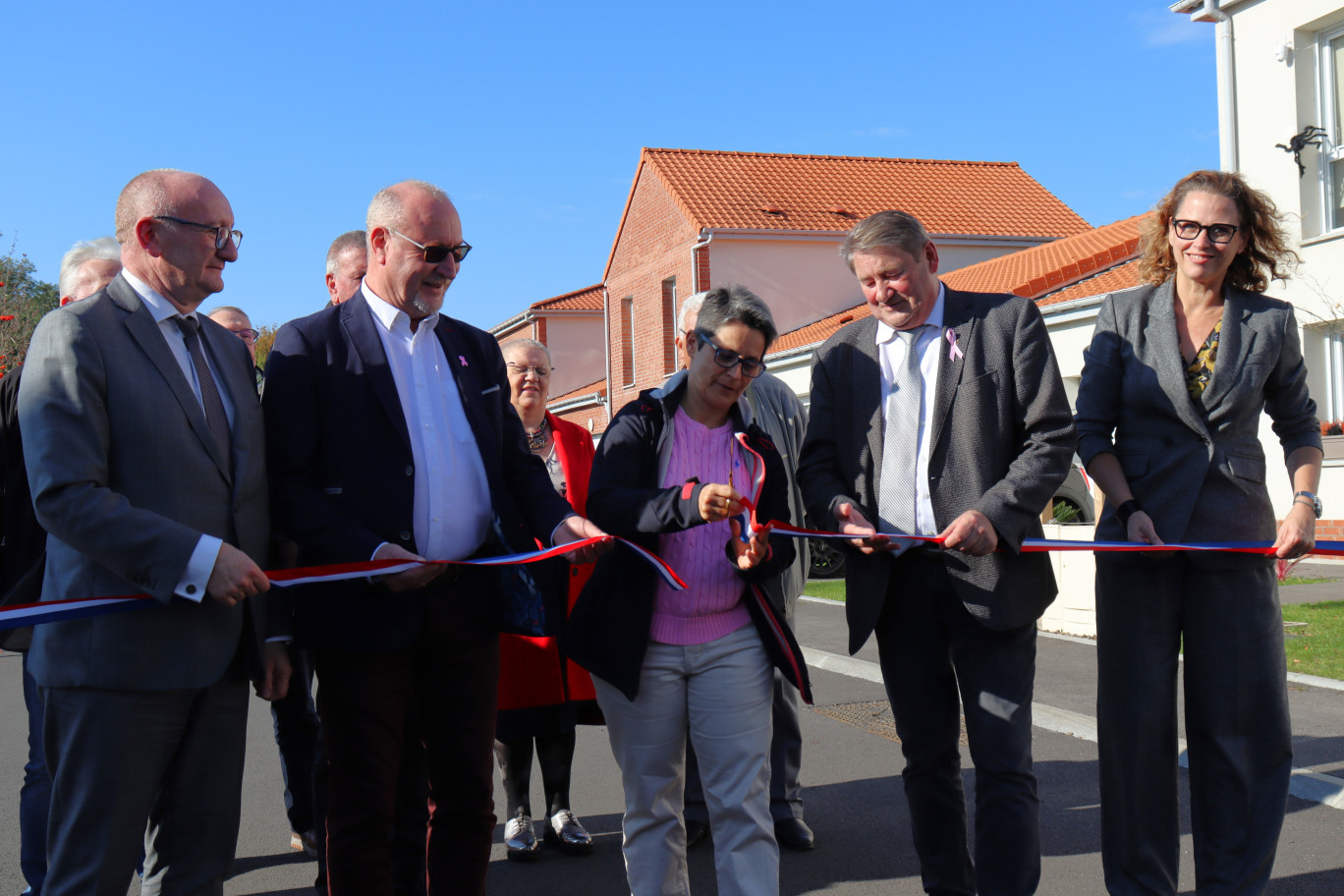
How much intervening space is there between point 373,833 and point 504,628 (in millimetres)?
711

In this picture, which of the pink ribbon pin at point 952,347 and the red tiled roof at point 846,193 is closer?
the pink ribbon pin at point 952,347

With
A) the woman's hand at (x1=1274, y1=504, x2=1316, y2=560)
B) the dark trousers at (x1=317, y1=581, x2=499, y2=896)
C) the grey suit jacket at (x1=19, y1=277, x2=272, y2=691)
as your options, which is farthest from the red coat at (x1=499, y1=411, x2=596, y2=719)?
the woman's hand at (x1=1274, y1=504, x2=1316, y2=560)

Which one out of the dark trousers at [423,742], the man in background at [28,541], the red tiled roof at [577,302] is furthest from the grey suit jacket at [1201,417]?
the red tiled roof at [577,302]

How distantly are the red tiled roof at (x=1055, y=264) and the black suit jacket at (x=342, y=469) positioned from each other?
15947mm

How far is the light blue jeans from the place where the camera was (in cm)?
345

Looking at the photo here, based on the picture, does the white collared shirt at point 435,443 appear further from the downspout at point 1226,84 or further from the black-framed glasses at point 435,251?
the downspout at point 1226,84

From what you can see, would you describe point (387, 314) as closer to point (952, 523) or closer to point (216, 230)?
point (216, 230)

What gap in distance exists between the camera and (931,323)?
3.73 m

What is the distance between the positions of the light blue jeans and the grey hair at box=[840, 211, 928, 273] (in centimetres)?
131

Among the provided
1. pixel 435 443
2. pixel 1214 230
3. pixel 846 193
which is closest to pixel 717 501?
pixel 435 443

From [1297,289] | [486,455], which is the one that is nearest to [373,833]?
[486,455]

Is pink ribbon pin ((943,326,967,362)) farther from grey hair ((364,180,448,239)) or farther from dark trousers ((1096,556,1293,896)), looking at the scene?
grey hair ((364,180,448,239))

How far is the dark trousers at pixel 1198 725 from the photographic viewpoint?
3.53m

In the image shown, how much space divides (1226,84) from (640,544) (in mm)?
12747
